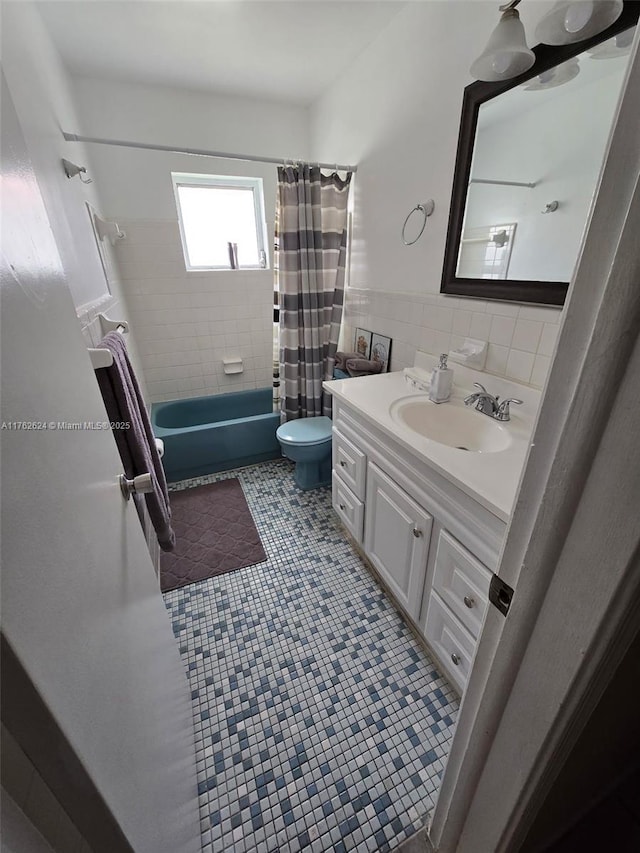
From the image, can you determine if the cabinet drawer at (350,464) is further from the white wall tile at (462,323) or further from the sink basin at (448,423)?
the white wall tile at (462,323)

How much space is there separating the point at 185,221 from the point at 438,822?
3.37 meters

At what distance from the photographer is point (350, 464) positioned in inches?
65.5

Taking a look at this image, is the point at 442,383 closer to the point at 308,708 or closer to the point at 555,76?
the point at 555,76

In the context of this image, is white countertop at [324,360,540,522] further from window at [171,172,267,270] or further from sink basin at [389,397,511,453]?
window at [171,172,267,270]

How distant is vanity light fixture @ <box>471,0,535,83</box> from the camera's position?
970 millimetres

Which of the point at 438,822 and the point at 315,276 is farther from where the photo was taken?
the point at 315,276

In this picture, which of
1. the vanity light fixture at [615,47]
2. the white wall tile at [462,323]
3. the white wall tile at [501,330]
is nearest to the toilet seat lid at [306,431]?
the white wall tile at [462,323]

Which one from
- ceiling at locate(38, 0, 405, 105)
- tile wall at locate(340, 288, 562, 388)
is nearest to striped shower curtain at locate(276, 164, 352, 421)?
tile wall at locate(340, 288, 562, 388)

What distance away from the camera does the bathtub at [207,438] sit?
2.35 metres

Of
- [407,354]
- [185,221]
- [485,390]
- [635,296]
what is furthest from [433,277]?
[185,221]

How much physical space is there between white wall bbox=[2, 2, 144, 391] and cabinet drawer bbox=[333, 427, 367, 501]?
114 cm

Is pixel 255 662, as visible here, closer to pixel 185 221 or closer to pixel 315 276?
pixel 315 276

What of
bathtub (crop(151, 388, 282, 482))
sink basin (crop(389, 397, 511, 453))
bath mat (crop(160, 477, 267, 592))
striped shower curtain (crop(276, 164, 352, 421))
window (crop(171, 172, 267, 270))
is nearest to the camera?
sink basin (crop(389, 397, 511, 453))

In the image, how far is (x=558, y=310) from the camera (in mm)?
1118
